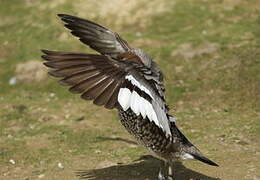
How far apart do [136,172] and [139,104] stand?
2.57 meters

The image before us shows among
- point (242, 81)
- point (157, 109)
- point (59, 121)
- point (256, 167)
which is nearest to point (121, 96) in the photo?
point (157, 109)

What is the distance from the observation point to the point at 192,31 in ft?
53.3

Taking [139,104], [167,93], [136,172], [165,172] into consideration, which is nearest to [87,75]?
[139,104]

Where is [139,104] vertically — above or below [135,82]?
below

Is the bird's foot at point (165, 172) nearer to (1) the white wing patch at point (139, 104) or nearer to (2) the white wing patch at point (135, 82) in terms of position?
(1) the white wing patch at point (139, 104)

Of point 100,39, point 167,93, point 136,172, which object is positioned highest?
point 100,39

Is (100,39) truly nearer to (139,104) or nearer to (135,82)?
(135,82)

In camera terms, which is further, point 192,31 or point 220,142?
point 192,31

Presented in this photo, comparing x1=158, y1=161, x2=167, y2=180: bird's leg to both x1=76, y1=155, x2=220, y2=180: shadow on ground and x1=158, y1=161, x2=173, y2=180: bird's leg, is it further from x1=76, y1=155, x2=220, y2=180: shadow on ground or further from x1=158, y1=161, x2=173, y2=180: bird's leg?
x1=76, y1=155, x2=220, y2=180: shadow on ground

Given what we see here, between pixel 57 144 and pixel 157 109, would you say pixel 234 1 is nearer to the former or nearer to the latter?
pixel 57 144

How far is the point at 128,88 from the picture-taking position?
648 cm

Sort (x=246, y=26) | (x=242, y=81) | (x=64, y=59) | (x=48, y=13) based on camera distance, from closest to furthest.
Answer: (x=64, y=59), (x=242, y=81), (x=246, y=26), (x=48, y=13)

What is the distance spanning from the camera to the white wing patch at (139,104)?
6371mm

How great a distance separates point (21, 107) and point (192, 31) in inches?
237
